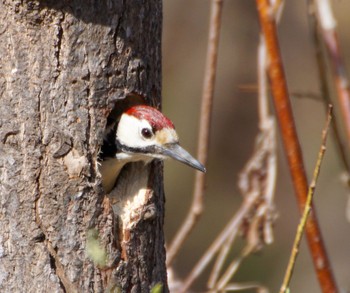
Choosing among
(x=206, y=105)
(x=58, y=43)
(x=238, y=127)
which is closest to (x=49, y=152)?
(x=58, y=43)

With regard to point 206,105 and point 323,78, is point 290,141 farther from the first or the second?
point 206,105

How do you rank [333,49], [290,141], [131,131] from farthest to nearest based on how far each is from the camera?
1. [333,49]
2. [131,131]
3. [290,141]

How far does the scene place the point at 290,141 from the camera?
4297 millimetres

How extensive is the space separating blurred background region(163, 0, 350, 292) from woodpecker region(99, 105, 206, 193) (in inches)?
196

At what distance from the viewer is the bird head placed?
4391 millimetres

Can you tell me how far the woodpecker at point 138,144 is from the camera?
14.4ft

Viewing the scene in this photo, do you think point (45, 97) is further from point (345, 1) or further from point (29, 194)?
point (345, 1)

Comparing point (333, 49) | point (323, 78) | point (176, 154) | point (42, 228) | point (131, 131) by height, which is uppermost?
point (333, 49)

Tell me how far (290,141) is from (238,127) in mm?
5802

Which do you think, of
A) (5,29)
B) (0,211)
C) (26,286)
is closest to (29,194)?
(0,211)

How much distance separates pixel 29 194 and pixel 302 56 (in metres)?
6.64

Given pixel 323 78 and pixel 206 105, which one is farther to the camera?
pixel 206 105

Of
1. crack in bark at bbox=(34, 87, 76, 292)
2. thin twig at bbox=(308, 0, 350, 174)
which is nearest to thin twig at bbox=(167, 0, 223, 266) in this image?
thin twig at bbox=(308, 0, 350, 174)

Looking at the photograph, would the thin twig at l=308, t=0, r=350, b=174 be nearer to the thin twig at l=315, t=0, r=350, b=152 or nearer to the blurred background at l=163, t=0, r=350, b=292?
the thin twig at l=315, t=0, r=350, b=152
